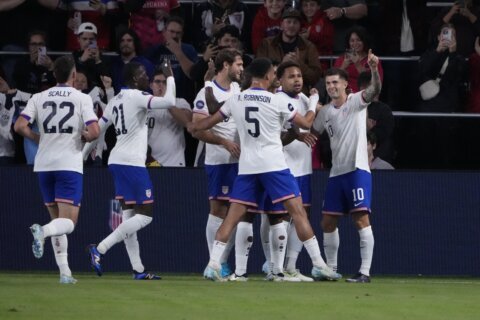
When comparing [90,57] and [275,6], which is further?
[275,6]

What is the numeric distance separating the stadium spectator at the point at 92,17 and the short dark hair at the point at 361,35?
3730 mm

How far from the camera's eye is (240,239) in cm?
1513

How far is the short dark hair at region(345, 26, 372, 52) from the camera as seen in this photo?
18.6 meters

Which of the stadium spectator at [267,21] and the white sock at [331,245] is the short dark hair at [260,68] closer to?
the white sock at [331,245]

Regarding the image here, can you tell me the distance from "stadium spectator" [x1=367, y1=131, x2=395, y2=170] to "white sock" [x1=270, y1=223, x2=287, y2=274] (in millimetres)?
2670

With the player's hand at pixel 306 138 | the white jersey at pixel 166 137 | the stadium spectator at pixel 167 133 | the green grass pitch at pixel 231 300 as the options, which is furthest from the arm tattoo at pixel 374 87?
the white jersey at pixel 166 137

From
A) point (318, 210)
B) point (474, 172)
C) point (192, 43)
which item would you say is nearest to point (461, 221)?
Result: point (474, 172)

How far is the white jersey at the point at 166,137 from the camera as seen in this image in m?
18.4

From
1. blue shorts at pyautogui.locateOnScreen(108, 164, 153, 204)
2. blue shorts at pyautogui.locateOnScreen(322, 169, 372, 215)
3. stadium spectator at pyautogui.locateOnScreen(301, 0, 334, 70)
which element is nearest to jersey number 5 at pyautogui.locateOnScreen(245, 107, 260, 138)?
blue shorts at pyautogui.locateOnScreen(322, 169, 372, 215)

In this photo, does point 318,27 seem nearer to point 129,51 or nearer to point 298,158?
point 129,51

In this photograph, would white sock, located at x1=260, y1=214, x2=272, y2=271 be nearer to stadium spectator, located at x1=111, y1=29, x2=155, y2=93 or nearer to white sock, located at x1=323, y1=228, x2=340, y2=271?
white sock, located at x1=323, y1=228, x2=340, y2=271

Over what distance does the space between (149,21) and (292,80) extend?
17.7 feet

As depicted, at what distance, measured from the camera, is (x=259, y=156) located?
1441 cm

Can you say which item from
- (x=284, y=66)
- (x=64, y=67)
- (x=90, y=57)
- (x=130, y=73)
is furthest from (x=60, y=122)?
(x=90, y=57)
